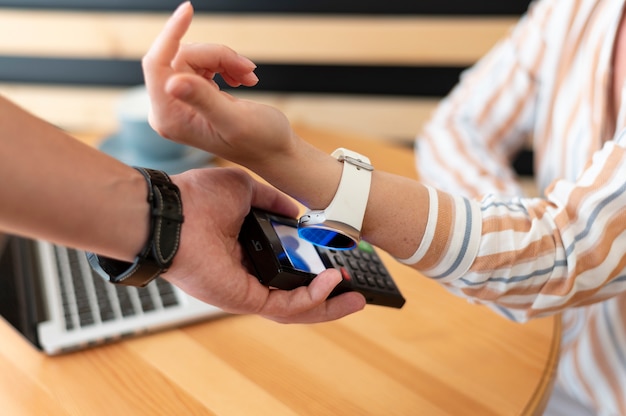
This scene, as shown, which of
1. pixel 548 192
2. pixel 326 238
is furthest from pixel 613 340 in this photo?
pixel 326 238

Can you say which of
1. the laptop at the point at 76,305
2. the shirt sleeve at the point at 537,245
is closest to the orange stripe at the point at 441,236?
the shirt sleeve at the point at 537,245

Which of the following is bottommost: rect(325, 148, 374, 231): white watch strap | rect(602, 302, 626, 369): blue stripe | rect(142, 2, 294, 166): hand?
rect(602, 302, 626, 369): blue stripe

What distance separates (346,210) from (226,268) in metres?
0.14

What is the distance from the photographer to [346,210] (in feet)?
1.99

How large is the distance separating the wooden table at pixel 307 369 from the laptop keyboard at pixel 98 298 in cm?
4

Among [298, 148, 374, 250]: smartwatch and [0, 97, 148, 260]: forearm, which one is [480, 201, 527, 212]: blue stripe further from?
[0, 97, 148, 260]: forearm

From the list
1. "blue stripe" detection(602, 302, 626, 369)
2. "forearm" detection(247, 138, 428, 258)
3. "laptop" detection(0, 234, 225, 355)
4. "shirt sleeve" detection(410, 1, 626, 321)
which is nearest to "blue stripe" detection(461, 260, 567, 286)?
"shirt sleeve" detection(410, 1, 626, 321)

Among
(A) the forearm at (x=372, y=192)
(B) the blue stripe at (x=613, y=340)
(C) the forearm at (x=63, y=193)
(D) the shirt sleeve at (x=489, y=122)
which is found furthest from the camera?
(D) the shirt sleeve at (x=489, y=122)

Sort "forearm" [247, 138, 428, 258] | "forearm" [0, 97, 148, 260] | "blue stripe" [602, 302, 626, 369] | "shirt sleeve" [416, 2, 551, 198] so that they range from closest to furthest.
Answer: "forearm" [0, 97, 148, 260] → "forearm" [247, 138, 428, 258] → "blue stripe" [602, 302, 626, 369] → "shirt sleeve" [416, 2, 551, 198]

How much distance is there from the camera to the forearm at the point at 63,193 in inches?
19.6

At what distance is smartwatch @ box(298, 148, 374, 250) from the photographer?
61 cm

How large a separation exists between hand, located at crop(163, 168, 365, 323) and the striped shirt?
4.8 inches

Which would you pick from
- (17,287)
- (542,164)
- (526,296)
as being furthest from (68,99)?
(526,296)

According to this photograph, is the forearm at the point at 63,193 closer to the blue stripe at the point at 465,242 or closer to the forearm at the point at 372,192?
the forearm at the point at 372,192
